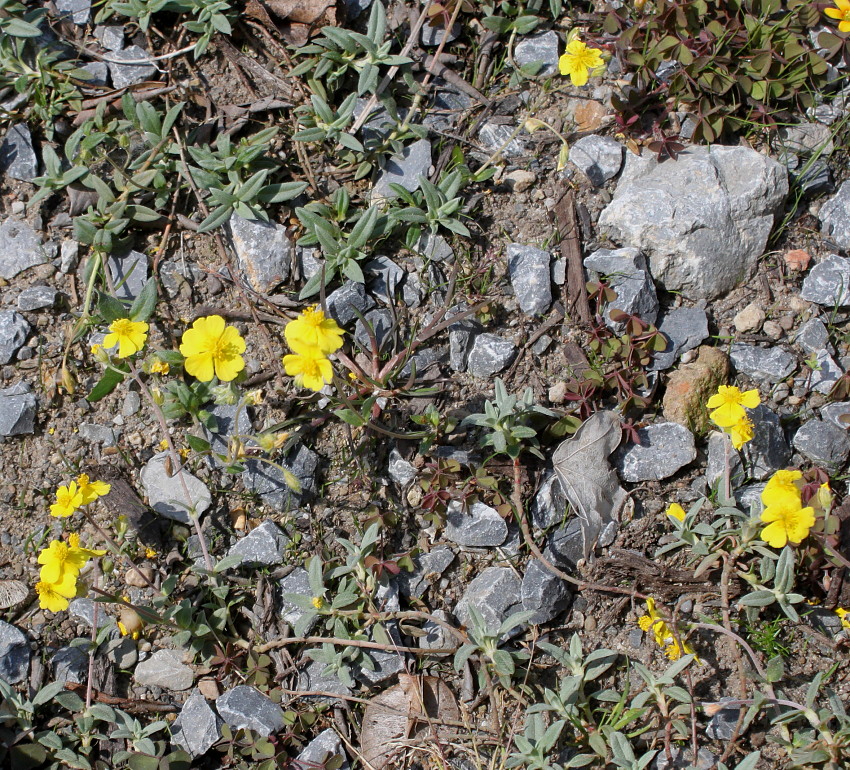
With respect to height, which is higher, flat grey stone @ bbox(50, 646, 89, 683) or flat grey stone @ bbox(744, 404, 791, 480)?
flat grey stone @ bbox(744, 404, 791, 480)

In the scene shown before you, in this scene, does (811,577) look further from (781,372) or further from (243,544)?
(243,544)

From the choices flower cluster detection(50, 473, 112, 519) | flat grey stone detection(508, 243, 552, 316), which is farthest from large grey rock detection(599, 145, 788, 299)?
flower cluster detection(50, 473, 112, 519)

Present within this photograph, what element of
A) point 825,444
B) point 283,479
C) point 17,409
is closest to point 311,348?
point 283,479

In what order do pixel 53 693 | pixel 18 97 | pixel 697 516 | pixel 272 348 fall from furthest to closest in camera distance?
pixel 18 97 → pixel 272 348 → pixel 697 516 → pixel 53 693

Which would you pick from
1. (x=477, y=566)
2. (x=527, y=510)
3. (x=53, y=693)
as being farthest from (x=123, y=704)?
(x=527, y=510)

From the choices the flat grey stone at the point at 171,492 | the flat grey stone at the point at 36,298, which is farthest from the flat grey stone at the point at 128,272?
the flat grey stone at the point at 171,492

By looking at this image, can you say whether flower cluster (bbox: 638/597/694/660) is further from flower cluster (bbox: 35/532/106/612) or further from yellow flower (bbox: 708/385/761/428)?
flower cluster (bbox: 35/532/106/612)

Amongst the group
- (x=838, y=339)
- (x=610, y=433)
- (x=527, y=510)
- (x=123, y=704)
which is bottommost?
(x=123, y=704)
